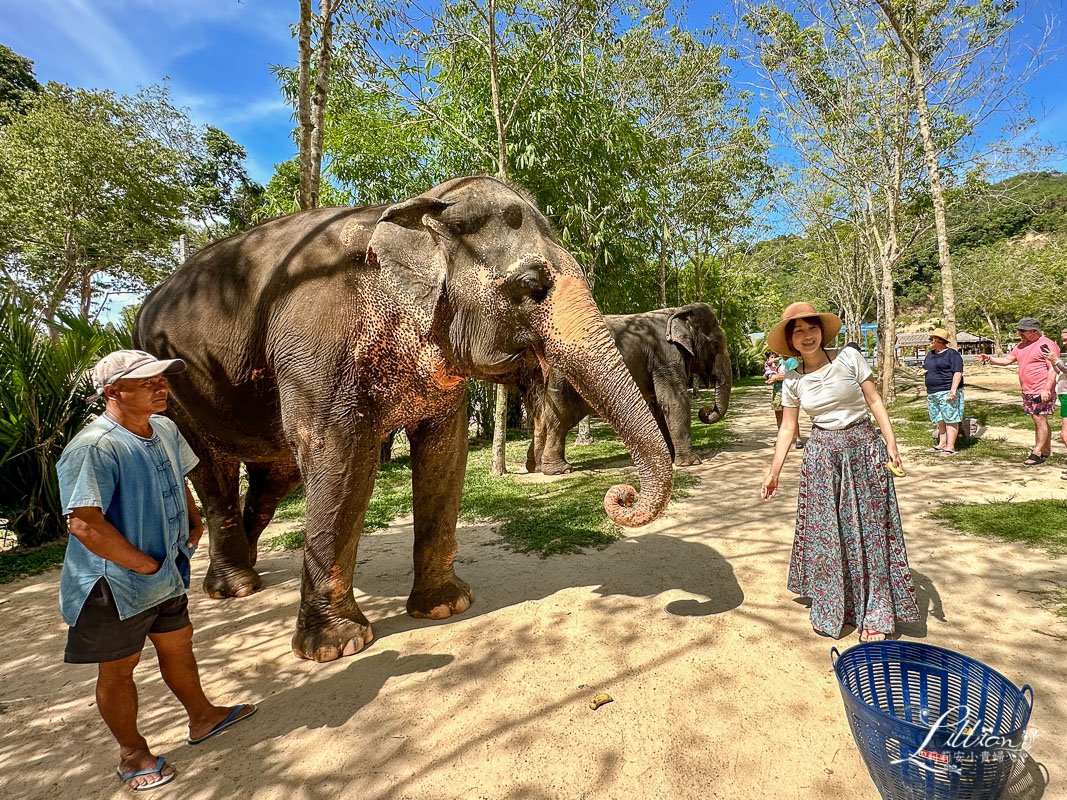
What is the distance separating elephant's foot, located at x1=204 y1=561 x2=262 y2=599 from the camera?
12.9ft

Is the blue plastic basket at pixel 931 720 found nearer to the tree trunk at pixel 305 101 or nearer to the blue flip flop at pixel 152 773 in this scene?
the blue flip flop at pixel 152 773

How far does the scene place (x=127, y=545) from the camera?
6.30 feet

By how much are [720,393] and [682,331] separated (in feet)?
3.85

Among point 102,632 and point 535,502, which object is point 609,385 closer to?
point 102,632

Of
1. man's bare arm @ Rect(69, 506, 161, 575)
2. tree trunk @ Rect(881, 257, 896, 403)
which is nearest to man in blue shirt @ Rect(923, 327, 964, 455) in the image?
tree trunk @ Rect(881, 257, 896, 403)

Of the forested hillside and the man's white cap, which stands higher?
the forested hillside

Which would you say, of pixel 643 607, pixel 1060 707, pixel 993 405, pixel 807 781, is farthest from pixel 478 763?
pixel 993 405

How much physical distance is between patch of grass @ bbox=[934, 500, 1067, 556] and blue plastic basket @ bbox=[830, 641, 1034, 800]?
2669mm

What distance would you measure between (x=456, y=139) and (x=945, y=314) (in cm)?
1057

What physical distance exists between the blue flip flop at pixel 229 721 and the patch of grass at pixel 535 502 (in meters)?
2.48

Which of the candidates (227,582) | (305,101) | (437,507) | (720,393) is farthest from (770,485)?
(720,393)

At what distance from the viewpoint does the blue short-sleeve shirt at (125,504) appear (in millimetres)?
1860

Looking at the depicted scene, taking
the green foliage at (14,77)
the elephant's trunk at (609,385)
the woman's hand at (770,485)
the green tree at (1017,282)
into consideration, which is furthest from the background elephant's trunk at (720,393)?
the green tree at (1017,282)

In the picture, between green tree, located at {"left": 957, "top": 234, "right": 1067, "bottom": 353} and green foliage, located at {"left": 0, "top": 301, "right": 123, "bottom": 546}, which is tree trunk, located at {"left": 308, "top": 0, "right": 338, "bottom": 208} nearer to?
green foliage, located at {"left": 0, "top": 301, "right": 123, "bottom": 546}
